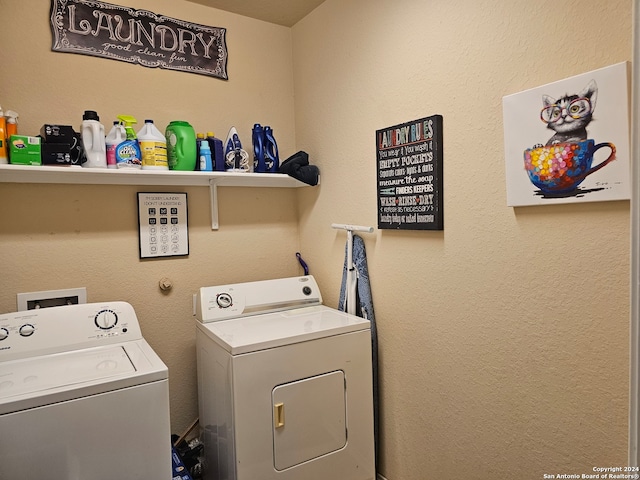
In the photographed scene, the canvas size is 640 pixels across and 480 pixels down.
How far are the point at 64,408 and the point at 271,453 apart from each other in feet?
2.68

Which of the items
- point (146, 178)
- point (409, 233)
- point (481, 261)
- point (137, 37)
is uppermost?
point (137, 37)

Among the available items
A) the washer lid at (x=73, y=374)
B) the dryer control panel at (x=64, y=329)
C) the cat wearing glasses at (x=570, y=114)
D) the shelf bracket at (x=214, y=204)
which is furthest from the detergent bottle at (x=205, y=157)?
the cat wearing glasses at (x=570, y=114)

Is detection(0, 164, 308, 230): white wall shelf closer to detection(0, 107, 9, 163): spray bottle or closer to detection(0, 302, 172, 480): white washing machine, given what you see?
detection(0, 107, 9, 163): spray bottle

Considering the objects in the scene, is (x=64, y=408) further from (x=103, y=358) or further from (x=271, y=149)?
(x=271, y=149)

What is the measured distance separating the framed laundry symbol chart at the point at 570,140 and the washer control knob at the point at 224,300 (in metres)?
1.37

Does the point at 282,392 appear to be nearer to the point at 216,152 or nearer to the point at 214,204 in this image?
the point at 214,204

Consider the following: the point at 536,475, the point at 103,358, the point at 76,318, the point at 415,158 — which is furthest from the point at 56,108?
the point at 536,475

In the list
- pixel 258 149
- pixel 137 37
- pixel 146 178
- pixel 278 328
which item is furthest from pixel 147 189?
pixel 278 328

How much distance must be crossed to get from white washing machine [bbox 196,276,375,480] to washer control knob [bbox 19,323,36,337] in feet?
2.22

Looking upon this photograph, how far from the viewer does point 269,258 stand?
2.56 meters

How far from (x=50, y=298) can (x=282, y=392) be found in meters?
1.16

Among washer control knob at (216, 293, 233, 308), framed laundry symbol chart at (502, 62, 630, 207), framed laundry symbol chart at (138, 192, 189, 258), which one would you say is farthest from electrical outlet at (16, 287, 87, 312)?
framed laundry symbol chart at (502, 62, 630, 207)

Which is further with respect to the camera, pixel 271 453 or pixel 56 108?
pixel 56 108

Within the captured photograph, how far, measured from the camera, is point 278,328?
6.22ft
